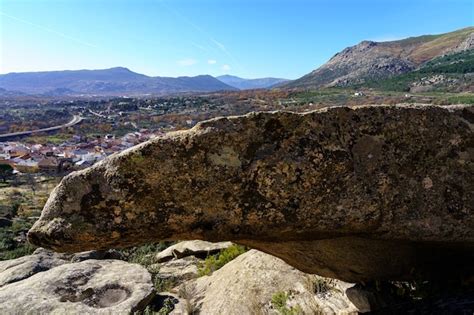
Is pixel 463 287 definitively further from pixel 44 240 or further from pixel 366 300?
pixel 44 240

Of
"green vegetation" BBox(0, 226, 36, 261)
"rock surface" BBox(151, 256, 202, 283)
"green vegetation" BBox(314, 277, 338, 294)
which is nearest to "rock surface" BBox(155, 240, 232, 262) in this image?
"rock surface" BBox(151, 256, 202, 283)

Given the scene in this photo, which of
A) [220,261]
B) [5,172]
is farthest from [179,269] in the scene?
[5,172]

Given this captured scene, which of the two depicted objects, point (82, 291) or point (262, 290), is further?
point (82, 291)

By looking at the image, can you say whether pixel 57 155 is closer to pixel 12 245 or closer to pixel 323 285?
pixel 12 245

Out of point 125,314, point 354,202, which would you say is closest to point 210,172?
point 354,202

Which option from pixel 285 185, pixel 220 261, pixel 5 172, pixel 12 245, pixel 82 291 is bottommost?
pixel 5 172

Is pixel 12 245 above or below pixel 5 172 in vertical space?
above
